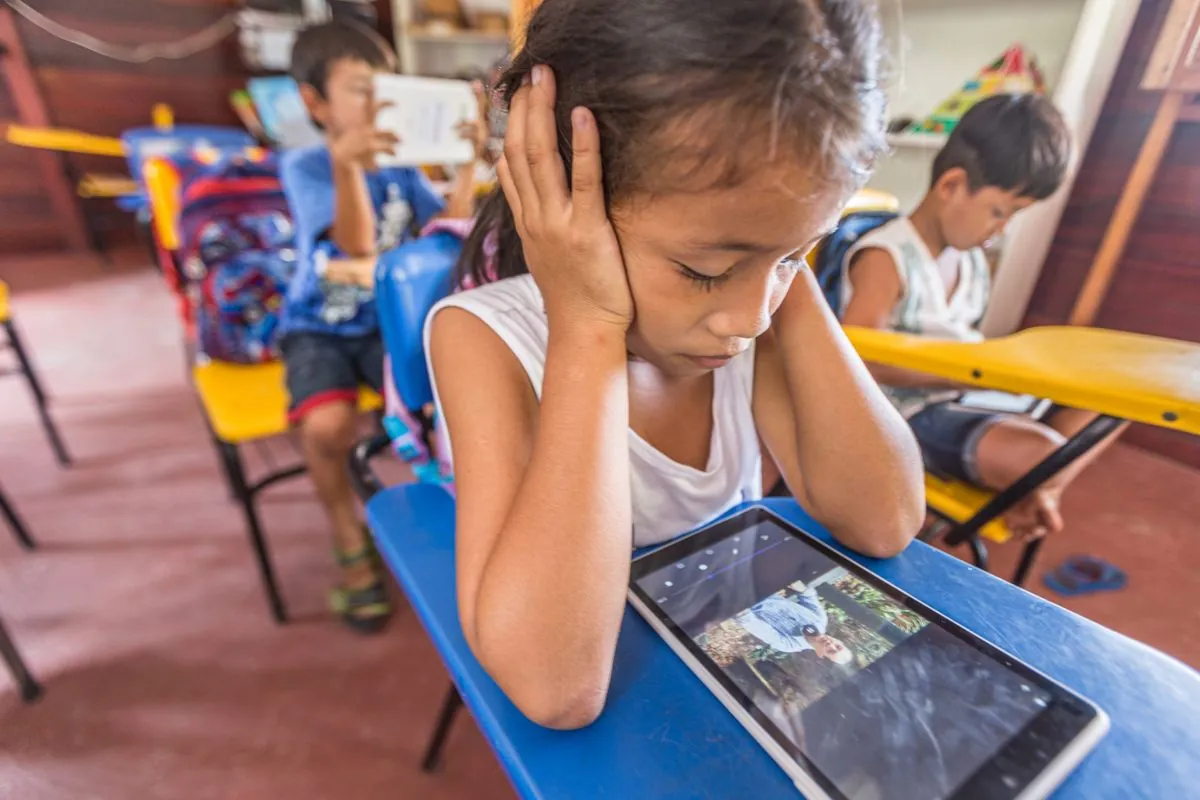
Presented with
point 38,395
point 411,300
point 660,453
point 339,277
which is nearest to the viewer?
point 660,453

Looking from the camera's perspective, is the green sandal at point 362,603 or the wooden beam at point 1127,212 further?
the green sandal at point 362,603

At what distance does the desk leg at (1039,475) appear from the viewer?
0.68m

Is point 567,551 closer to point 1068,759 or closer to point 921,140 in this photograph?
point 1068,759

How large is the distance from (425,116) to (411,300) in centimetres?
77

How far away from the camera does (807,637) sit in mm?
451

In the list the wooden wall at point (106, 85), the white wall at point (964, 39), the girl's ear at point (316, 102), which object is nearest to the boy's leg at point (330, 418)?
the girl's ear at point (316, 102)

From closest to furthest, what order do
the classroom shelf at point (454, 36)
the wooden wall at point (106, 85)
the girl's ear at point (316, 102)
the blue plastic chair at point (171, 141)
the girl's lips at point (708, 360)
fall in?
1. the girl's lips at point (708, 360)
2. the girl's ear at point (316, 102)
3. the blue plastic chair at point (171, 141)
4. the classroom shelf at point (454, 36)
5. the wooden wall at point (106, 85)

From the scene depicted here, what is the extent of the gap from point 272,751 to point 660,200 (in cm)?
114

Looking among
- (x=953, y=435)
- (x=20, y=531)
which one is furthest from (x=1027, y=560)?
(x=20, y=531)

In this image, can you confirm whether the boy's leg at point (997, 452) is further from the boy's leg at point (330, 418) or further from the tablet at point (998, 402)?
the boy's leg at point (330, 418)

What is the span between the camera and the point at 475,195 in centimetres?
153

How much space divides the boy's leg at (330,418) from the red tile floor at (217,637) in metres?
0.19

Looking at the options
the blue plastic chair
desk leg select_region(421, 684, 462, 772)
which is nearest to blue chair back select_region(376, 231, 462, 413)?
desk leg select_region(421, 684, 462, 772)

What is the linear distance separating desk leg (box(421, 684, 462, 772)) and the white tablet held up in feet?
3.30
